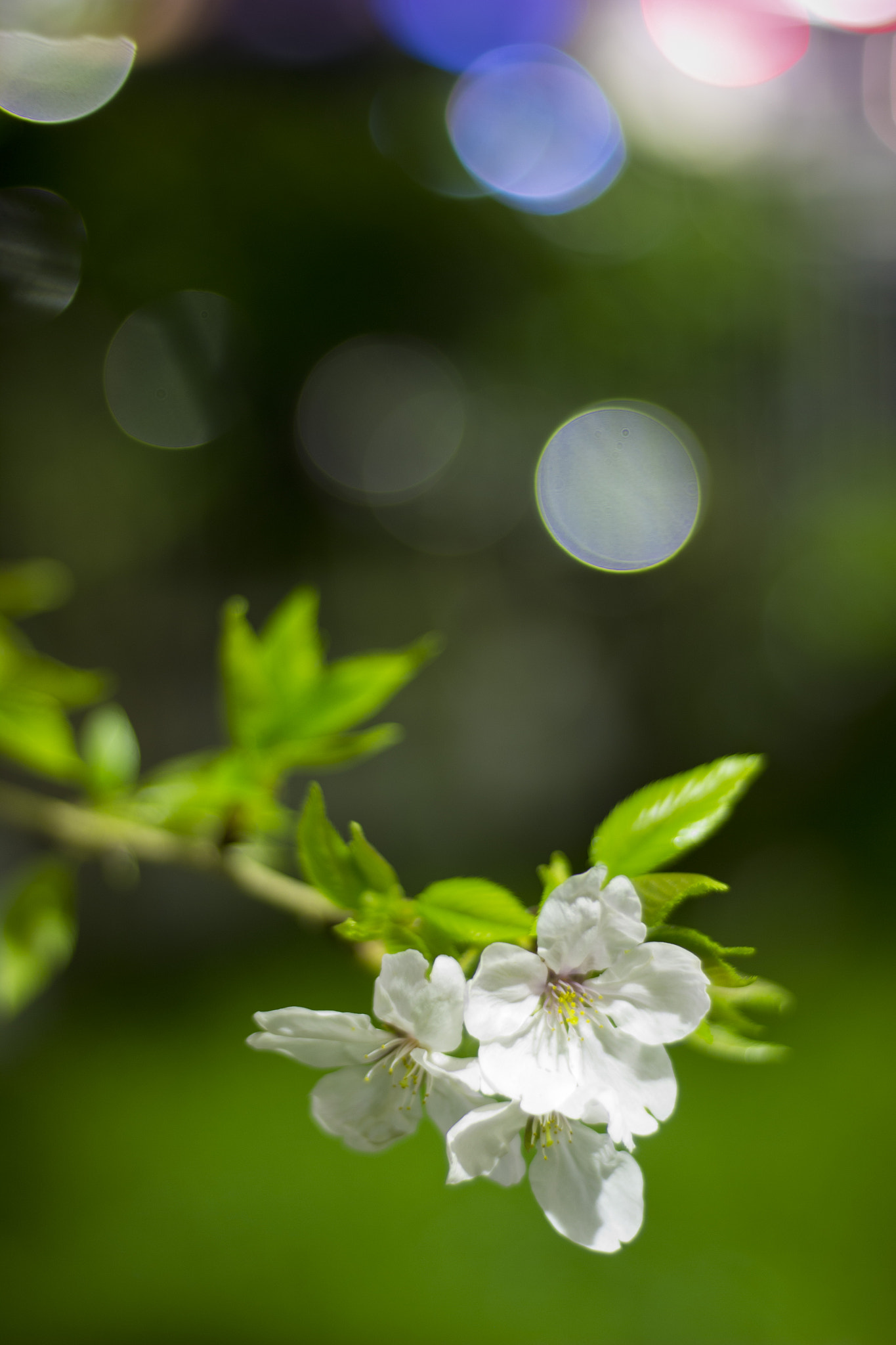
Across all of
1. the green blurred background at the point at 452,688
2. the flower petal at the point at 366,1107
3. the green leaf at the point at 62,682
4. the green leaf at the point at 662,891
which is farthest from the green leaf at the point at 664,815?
the green blurred background at the point at 452,688

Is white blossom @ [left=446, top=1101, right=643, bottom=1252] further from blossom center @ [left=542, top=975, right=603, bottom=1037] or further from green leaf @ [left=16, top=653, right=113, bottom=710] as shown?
green leaf @ [left=16, top=653, right=113, bottom=710]

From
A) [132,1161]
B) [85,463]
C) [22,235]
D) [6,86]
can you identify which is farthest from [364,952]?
[85,463]

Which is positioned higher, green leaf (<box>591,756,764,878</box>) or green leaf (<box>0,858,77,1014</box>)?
green leaf (<box>0,858,77,1014</box>)

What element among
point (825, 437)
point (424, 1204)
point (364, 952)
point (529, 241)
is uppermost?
point (529, 241)

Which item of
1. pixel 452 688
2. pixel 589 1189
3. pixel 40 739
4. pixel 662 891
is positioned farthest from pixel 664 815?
pixel 452 688

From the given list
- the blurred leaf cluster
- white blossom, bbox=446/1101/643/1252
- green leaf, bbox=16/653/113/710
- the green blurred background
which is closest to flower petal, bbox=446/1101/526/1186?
white blossom, bbox=446/1101/643/1252

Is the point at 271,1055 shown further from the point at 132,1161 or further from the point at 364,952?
the point at 364,952

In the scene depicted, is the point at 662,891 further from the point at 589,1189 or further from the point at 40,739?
the point at 40,739
